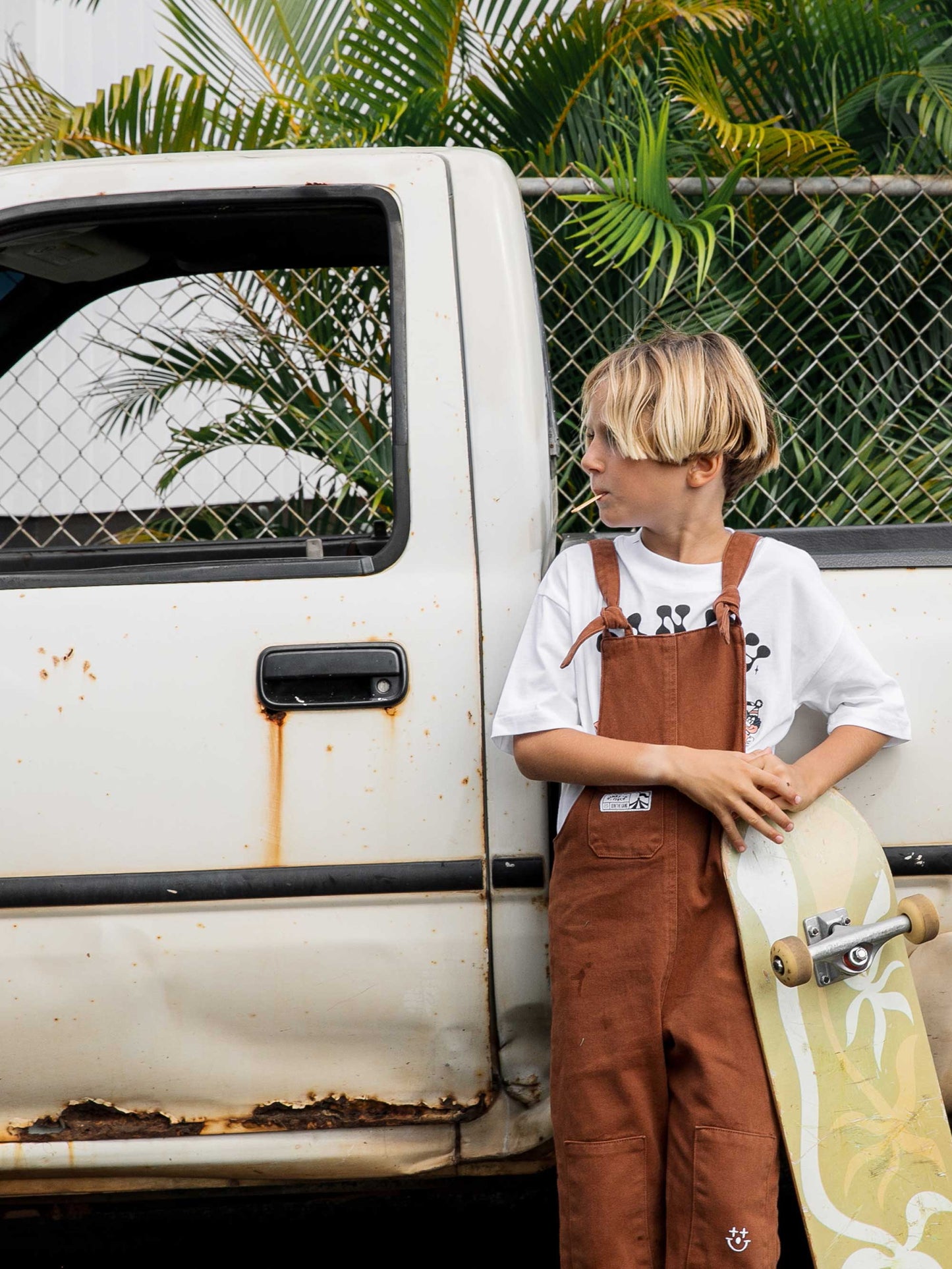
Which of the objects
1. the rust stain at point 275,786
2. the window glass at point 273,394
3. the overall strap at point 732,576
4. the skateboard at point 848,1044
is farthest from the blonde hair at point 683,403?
the window glass at point 273,394

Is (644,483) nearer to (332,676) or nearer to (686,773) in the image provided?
(686,773)

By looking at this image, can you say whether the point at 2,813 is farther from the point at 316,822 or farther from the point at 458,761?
the point at 458,761

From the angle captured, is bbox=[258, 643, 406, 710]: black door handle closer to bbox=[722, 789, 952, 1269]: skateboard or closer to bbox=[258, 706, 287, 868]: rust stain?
bbox=[258, 706, 287, 868]: rust stain

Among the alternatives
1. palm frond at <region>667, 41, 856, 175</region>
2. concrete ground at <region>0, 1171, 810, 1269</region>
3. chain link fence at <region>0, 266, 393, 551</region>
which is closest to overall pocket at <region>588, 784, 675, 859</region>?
concrete ground at <region>0, 1171, 810, 1269</region>

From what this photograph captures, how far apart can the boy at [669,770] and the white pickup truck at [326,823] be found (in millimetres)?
125

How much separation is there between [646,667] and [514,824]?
31 centimetres

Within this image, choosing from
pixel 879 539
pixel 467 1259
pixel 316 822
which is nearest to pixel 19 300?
pixel 316 822

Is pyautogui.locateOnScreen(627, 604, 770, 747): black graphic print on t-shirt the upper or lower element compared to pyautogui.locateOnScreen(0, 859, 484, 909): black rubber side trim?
upper

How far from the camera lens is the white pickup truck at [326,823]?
5.17 feet

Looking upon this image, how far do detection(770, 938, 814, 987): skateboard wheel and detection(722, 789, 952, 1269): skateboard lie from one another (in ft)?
0.06

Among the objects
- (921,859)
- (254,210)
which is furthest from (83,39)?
(921,859)

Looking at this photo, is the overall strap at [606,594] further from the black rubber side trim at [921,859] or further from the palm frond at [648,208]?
the palm frond at [648,208]

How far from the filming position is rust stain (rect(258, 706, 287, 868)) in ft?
5.16

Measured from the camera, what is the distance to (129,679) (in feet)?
5.20
